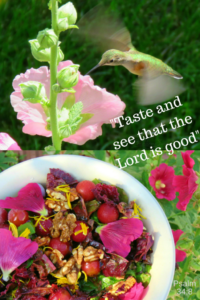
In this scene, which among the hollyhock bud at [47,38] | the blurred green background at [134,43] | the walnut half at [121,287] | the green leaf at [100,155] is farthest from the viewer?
the blurred green background at [134,43]

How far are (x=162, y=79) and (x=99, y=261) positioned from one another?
0.82ft

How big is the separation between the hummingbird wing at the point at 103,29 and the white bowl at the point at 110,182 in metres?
0.15

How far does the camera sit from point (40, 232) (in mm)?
475

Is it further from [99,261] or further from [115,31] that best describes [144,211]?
[115,31]

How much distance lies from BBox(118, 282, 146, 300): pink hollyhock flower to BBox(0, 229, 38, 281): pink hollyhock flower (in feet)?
0.40

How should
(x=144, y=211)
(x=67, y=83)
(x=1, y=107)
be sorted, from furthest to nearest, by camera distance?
1. (x=1, y=107)
2. (x=144, y=211)
3. (x=67, y=83)

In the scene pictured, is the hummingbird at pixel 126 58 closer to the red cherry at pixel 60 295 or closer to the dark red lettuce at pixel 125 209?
the dark red lettuce at pixel 125 209

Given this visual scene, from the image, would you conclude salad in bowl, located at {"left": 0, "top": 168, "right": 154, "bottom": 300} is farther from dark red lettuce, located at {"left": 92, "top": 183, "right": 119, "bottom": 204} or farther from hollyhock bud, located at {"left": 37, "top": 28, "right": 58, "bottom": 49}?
hollyhock bud, located at {"left": 37, "top": 28, "right": 58, "bottom": 49}

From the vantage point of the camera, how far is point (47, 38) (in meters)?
0.34

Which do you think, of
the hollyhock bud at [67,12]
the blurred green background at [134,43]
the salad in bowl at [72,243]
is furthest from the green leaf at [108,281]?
the blurred green background at [134,43]

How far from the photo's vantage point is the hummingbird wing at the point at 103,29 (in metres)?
0.43

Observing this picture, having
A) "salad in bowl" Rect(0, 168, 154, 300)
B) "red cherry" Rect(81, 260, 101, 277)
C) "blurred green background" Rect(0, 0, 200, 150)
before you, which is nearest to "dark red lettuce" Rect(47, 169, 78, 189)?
"salad in bowl" Rect(0, 168, 154, 300)

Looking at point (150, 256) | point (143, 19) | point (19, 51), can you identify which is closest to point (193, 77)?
point (143, 19)

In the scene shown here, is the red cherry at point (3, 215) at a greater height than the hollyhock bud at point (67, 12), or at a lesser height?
lesser
